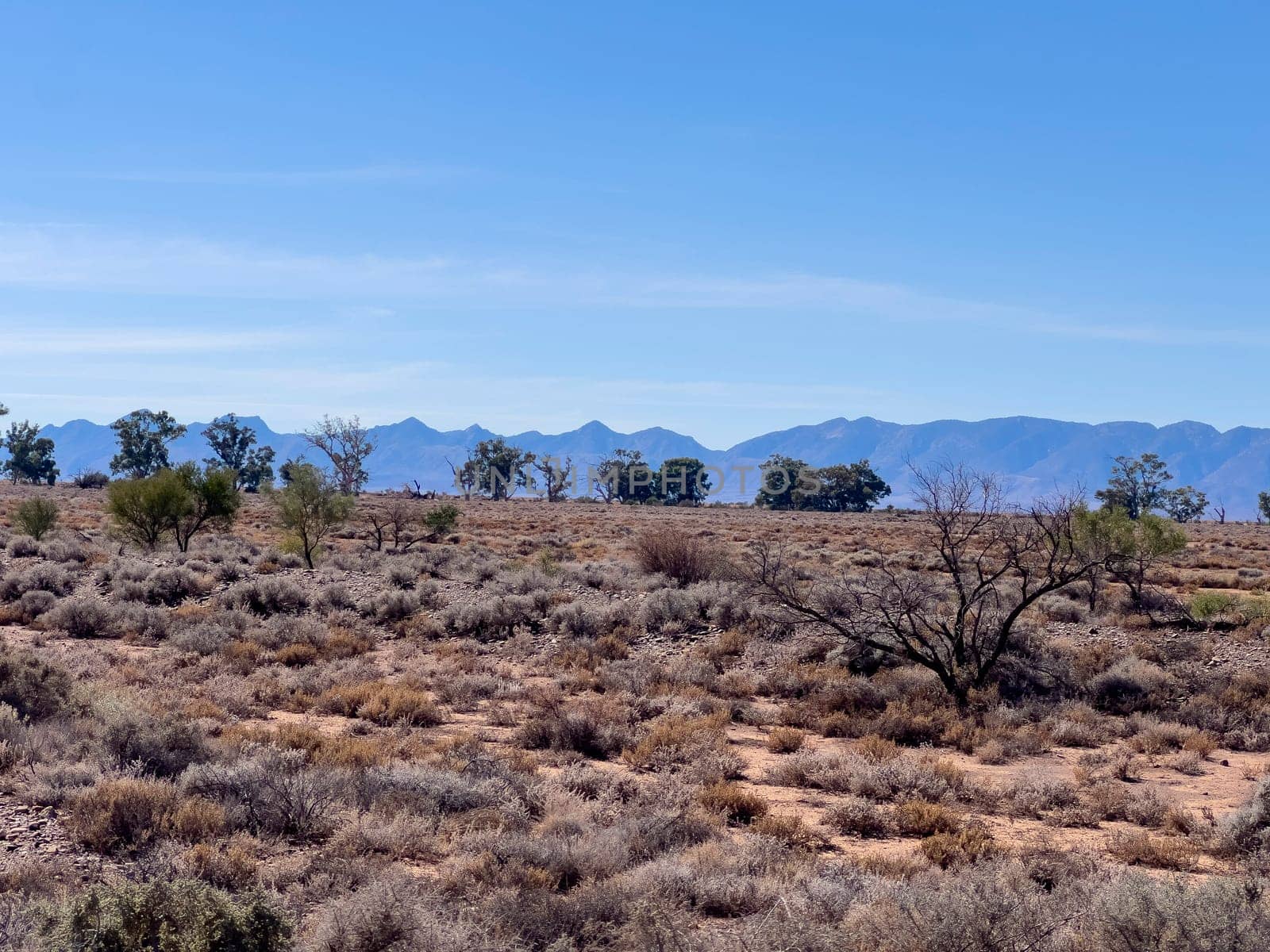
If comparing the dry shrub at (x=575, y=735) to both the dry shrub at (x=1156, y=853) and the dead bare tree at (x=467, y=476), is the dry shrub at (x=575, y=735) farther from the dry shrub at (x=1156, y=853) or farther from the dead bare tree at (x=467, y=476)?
the dead bare tree at (x=467, y=476)

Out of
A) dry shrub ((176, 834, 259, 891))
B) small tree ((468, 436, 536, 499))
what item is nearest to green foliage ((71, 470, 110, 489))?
small tree ((468, 436, 536, 499))

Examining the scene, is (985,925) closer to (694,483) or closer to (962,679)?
(962,679)

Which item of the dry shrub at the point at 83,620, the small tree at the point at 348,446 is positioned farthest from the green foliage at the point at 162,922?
the small tree at the point at 348,446

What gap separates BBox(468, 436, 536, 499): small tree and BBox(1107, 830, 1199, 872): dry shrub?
4056 inches

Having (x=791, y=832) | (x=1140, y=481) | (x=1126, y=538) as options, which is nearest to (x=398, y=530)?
(x=1126, y=538)

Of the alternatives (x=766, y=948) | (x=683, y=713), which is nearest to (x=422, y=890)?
(x=766, y=948)

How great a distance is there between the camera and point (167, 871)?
5.71m

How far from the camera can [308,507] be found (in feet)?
95.5

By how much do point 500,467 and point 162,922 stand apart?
111 m

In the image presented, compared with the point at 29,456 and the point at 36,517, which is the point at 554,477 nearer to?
the point at 29,456

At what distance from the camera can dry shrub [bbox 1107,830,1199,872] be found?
24.2ft

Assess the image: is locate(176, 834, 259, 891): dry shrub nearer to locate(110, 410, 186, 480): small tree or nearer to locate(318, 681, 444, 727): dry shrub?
locate(318, 681, 444, 727): dry shrub

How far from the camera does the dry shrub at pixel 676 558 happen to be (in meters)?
23.6

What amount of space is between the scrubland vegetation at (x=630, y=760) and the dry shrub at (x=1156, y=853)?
0.12 feet
